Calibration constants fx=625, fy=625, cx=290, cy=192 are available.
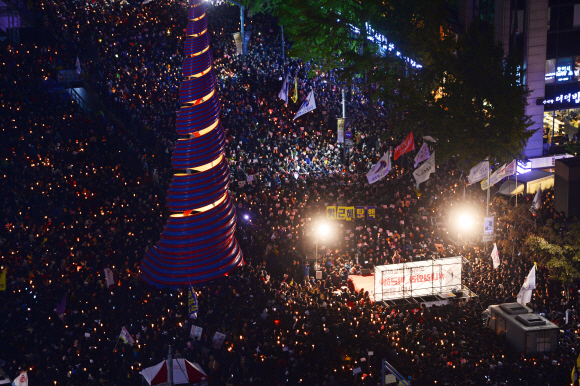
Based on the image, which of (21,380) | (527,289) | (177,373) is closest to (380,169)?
(527,289)

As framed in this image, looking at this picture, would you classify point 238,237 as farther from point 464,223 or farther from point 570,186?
point 570,186

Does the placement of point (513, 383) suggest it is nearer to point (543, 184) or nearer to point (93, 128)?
point (543, 184)

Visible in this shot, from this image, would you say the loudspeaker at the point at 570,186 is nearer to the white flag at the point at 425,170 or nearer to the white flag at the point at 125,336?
the white flag at the point at 425,170

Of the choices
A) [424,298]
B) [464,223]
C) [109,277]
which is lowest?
[424,298]

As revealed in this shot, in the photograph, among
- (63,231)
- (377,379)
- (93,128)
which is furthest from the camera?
(93,128)

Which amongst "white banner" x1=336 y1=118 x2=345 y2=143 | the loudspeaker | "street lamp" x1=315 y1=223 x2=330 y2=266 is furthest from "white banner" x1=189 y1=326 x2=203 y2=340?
the loudspeaker

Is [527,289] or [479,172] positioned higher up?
[479,172]

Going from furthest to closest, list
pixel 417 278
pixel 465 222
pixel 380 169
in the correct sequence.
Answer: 1. pixel 380 169
2. pixel 465 222
3. pixel 417 278

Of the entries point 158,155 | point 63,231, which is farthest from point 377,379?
point 158,155
